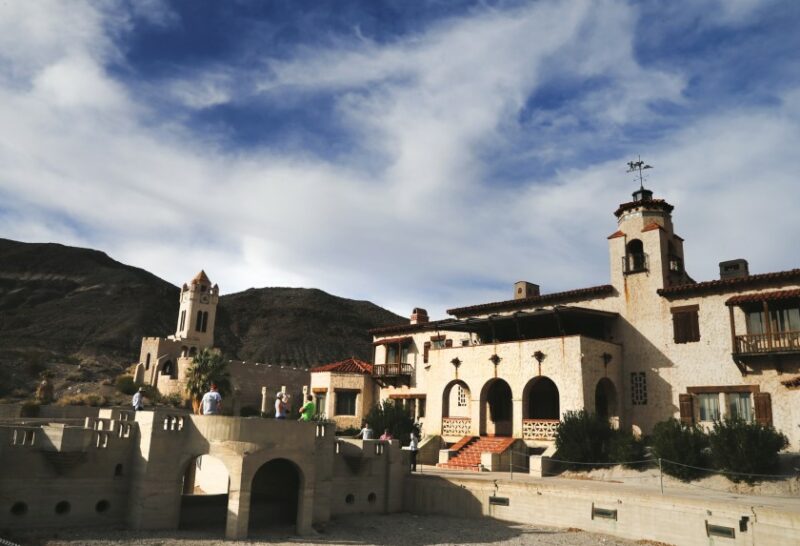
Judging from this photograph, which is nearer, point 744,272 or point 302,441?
point 302,441

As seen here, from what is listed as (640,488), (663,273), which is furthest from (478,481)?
(663,273)

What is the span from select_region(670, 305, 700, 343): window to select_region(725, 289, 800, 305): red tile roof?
80.0 inches

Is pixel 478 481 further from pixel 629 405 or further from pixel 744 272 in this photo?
pixel 744 272

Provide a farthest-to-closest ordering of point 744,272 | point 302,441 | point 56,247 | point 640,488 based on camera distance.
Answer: point 56,247 → point 744,272 → point 640,488 → point 302,441

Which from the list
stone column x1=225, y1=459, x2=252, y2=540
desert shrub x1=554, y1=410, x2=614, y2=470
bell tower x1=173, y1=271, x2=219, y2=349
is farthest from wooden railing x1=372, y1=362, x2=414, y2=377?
bell tower x1=173, y1=271, x2=219, y2=349

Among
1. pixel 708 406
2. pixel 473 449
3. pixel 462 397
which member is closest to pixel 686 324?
pixel 708 406

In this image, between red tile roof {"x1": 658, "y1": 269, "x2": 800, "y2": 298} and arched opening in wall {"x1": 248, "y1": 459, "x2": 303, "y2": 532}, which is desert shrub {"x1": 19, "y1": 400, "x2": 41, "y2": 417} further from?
red tile roof {"x1": 658, "y1": 269, "x2": 800, "y2": 298}

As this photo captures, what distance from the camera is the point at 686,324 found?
3070 centimetres

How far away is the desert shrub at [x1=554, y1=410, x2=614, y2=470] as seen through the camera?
1067 inches

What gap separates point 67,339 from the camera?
318 feet

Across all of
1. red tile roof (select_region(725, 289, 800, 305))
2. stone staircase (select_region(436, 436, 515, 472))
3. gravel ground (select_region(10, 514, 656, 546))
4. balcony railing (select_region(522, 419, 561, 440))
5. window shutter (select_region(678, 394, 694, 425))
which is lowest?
gravel ground (select_region(10, 514, 656, 546))

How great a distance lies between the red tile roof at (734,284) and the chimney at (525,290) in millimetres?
9847

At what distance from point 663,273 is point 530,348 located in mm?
7986

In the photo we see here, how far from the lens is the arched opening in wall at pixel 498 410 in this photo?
35625 mm
